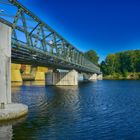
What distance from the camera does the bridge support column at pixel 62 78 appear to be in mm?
123062

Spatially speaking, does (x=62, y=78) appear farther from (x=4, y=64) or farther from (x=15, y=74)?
(x=4, y=64)

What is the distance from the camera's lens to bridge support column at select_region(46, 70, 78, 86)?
123 m

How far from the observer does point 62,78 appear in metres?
125

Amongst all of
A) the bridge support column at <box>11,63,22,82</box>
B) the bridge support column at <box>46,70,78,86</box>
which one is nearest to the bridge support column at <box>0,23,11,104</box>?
the bridge support column at <box>46,70,78,86</box>

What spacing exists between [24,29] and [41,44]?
64.2ft

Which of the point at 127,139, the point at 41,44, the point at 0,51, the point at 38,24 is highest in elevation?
the point at 38,24

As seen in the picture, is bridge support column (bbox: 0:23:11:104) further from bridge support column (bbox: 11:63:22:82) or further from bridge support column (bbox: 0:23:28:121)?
bridge support column (bbox: 11:63:22:82)

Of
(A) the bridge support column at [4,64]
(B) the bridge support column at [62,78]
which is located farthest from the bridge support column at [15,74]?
(A) the bridge support column at [4,64]

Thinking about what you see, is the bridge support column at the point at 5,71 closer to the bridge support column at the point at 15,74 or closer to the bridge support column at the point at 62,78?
the bridge support column at the point at 62,78

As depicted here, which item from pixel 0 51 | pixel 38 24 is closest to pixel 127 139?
pixel 0 51

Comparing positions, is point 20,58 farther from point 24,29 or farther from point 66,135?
point 66,135

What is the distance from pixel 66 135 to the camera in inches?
929

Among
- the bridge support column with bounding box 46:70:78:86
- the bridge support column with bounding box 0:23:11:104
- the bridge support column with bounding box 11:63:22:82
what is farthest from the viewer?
the bridge support column with bounding box 11:63:22:82

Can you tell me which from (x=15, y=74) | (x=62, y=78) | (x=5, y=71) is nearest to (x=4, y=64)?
(x=5, y=71)
